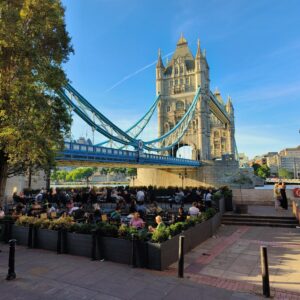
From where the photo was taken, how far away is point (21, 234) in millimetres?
8453

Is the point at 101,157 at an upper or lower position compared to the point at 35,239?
upper

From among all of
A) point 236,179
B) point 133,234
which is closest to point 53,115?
point 133,234

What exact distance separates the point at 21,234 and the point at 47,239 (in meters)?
1.17

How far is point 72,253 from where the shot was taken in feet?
24.1

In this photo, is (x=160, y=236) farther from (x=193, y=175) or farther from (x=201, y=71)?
(x=201, y=71)

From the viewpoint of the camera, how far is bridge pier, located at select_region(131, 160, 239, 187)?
50875 mm

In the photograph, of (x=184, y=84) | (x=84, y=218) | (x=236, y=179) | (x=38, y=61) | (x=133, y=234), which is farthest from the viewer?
(x=184, y=84)

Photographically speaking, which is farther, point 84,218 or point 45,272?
point 84,218

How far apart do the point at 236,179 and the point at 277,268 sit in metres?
46.7

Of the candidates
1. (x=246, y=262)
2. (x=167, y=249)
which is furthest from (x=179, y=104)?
(x=167, y=249)

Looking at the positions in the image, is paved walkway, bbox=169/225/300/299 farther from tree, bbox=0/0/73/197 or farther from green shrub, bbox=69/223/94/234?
tree, bbox=0/0/73/197

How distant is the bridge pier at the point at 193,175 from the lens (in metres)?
50.9

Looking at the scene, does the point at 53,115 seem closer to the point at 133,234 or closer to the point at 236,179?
the point at 133,234

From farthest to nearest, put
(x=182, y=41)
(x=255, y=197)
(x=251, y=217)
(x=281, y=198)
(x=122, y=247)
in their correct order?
(x=182, y=41) → (x=255, y=197) → (x=281, y=198) → (x=251, y=217) → (x=122, y=247)
